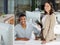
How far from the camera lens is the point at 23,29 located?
1447mm

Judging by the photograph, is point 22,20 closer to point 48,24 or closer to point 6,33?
point 48,24

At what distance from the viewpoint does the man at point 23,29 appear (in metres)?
1.44

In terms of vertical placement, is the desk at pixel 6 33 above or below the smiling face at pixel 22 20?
below

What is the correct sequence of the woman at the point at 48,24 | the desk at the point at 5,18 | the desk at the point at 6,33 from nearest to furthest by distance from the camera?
the desk at the point at 6,33 → the desk at the point at 5,18 → the woman at the point at 48,24

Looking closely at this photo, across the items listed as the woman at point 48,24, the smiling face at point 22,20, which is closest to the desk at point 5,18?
the smiling face at point 22,20

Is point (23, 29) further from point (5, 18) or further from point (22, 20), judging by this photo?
point (5, 18)

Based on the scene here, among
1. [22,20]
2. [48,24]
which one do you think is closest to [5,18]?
[22,20]

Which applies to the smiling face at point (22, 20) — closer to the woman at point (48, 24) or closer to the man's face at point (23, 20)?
the man's face at point (23, 20)

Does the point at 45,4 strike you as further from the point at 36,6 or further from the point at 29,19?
the point at 29,19

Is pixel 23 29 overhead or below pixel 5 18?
below

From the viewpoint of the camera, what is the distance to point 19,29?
145 centimetres

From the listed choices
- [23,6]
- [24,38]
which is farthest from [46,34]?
[23,6]

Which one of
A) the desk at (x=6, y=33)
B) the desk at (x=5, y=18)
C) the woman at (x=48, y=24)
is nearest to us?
the desk at (x=6, y=33)

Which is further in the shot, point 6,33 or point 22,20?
point 22,20
